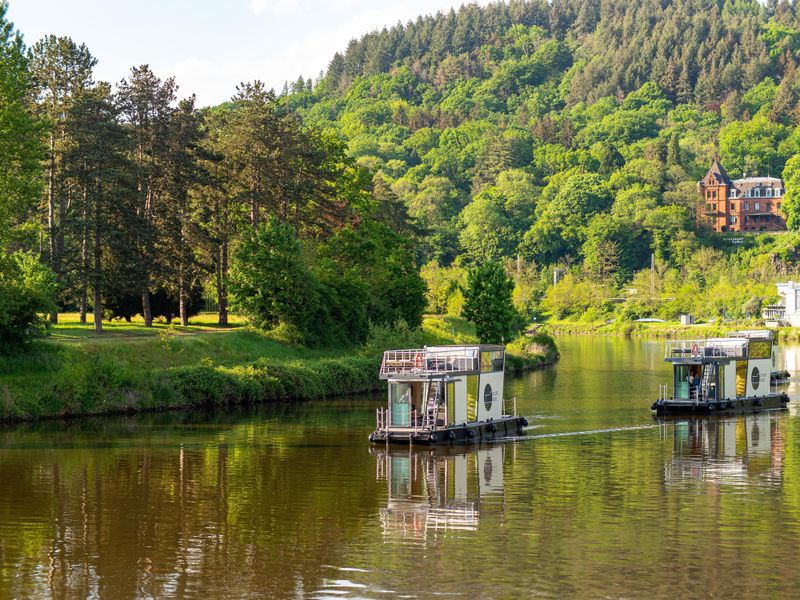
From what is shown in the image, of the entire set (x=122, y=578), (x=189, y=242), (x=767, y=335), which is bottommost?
(x=122, y=578)

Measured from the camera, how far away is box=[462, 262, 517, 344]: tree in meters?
110

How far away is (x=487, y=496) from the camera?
42.4 m

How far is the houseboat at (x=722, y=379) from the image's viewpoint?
229ft

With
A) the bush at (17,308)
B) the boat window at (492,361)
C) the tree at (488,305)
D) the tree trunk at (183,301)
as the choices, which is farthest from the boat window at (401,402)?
the tree at (488,305)

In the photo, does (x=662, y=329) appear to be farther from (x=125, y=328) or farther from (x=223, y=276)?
(x=125, y=328)

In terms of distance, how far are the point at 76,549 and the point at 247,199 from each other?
68.2 m

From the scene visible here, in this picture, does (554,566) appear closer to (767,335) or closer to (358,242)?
(767,335)

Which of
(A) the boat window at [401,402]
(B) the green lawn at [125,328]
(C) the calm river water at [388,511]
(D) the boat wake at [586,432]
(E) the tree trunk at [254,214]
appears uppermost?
(E) the tree trunk at [254,214]

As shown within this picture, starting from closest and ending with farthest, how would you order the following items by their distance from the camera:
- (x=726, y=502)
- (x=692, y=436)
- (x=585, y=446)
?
→ (x=726, y=502), (x=585, y=446), (x=692, y=436)

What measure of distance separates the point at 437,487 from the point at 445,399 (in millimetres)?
11158

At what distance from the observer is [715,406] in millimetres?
70000

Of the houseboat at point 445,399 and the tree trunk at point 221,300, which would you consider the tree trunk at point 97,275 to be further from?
the houseboat at point 445,399

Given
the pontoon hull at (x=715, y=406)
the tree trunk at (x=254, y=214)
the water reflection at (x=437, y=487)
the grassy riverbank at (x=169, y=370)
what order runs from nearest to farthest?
the water reflection at (x=437, y=487)
the grassy riverbank at (x=169, y=370)
the pontoon hull at (x=715, y=406)
the tree trunk at (x=254, y=214)

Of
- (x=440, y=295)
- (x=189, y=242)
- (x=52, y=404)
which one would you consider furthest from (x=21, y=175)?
(x=440, y=295)
